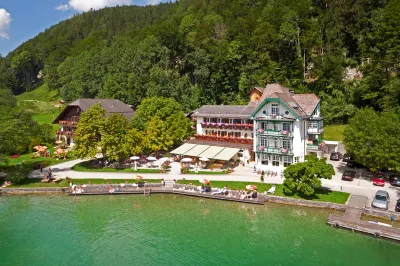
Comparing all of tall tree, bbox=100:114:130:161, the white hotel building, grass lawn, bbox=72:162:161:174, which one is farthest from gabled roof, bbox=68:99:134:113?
the white hotel building

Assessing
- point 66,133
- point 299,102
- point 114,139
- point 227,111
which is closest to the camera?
point 114,139

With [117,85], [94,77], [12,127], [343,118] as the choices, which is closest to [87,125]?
[12,127]

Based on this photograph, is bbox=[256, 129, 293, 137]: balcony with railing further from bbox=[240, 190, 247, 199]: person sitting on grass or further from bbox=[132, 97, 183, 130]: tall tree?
bbox=[132, 97, 183, 130]: tall tree

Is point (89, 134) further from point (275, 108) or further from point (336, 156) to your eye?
point (336, 156)

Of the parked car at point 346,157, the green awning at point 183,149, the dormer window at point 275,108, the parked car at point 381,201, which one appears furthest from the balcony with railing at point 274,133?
the parked car at point 381,201

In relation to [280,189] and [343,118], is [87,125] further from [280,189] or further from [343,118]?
[343,118]

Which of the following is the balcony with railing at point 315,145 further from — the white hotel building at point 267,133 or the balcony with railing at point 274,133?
the balcony with railing at point 274,133

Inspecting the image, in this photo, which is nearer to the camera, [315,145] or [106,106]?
[315,145]

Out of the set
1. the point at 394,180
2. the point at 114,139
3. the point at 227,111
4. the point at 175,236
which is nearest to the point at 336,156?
the point at 394,180
